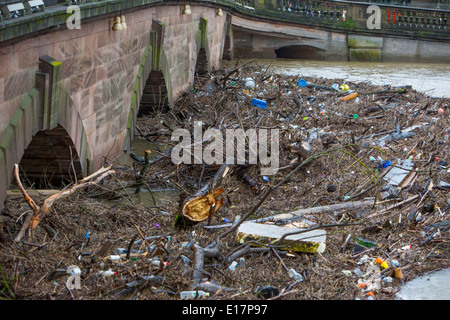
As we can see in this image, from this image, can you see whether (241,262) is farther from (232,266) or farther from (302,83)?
(302,83)

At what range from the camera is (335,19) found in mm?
24656

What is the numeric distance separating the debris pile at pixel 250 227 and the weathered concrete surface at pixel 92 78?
0.65 meters

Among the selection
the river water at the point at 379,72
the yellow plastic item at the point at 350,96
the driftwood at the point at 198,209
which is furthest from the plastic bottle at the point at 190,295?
the river water at the point at 379,72

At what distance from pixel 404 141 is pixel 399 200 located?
3.46 meters

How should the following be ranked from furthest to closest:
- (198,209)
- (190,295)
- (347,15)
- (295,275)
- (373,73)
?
(347,15) → (373,73) → (198,209) → (295,275) → (190,295)

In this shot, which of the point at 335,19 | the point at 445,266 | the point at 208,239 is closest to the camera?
the point at 445,266

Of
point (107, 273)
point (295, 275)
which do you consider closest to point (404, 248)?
point (295, 275)

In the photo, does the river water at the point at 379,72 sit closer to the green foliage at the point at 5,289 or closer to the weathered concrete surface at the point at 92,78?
the weathered concrete surface at the point at 92,78

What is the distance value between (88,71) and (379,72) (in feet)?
47.1

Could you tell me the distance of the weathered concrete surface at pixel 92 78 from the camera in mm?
7246

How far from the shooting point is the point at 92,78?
9.70m

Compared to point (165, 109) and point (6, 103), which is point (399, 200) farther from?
point (165, 109)

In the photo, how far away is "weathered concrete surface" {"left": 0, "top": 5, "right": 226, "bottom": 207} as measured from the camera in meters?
7.25
